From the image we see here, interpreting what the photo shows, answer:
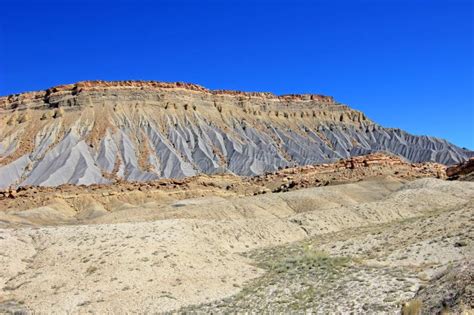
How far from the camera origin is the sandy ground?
16.7 meters

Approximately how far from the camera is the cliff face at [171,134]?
9356 centimetres

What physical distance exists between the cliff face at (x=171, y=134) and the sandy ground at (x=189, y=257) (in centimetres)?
6120

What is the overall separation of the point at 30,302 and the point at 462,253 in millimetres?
14990

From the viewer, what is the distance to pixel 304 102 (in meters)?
137

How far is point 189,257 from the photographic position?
21328 millimetres

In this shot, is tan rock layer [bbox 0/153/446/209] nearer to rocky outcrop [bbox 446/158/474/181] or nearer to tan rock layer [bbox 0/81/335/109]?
rocky outcrop [bbox 446/158/474/181]

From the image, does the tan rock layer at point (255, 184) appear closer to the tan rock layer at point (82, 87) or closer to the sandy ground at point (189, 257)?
the sandy ground at point (189, 257)

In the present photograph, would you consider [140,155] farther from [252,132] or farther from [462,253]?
[462,253]

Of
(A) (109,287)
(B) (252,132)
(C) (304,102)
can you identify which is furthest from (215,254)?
(C) (304,102)

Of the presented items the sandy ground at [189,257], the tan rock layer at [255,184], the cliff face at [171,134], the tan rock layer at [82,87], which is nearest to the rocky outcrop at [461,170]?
the tan rock layer at [255,184]

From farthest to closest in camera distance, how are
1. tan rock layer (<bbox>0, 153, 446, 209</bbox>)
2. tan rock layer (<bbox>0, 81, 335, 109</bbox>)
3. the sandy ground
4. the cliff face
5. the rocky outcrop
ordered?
tan rock layer (<bbox>0, 81, 335, 109</bbox>), the cliff face, the rocky outcrop, tan rock layer (<bbox>0, 153, 446, 209</bbox>), the sandy ground

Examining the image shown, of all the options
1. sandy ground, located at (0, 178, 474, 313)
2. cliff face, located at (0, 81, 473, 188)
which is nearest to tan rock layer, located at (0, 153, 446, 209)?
sandy ground, located at (0, 178, 474, 313)

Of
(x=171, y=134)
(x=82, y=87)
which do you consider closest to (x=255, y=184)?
(x=171, y=134)

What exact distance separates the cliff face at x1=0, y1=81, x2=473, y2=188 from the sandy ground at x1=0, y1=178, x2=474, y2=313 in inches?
2410
